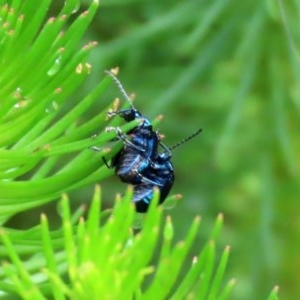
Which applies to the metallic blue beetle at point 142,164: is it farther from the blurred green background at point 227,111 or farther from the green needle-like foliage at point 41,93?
the blurred green background at point 227,111

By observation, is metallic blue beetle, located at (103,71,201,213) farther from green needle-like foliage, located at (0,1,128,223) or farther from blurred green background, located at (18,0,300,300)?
blurred green background, located at (18,0,300,300)

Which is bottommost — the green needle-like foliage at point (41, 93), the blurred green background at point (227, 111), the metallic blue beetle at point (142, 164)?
the blurred green background at point (227, 111)

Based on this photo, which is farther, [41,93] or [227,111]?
[227,111]

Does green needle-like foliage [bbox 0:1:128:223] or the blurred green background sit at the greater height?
green needle-like foliage [bbox 0:1:128:223]

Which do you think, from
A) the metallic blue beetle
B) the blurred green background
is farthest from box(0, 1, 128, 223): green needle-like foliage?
the blurred green background

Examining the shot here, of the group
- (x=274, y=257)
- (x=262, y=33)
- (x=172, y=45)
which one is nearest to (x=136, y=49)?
Result: (x=172, y=45)

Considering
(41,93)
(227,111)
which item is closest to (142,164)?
(41,93)

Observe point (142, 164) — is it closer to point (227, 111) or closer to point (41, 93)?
point (41, 93)

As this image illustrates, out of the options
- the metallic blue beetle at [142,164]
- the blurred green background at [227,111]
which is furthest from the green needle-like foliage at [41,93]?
the blurred green background at [227,111]
